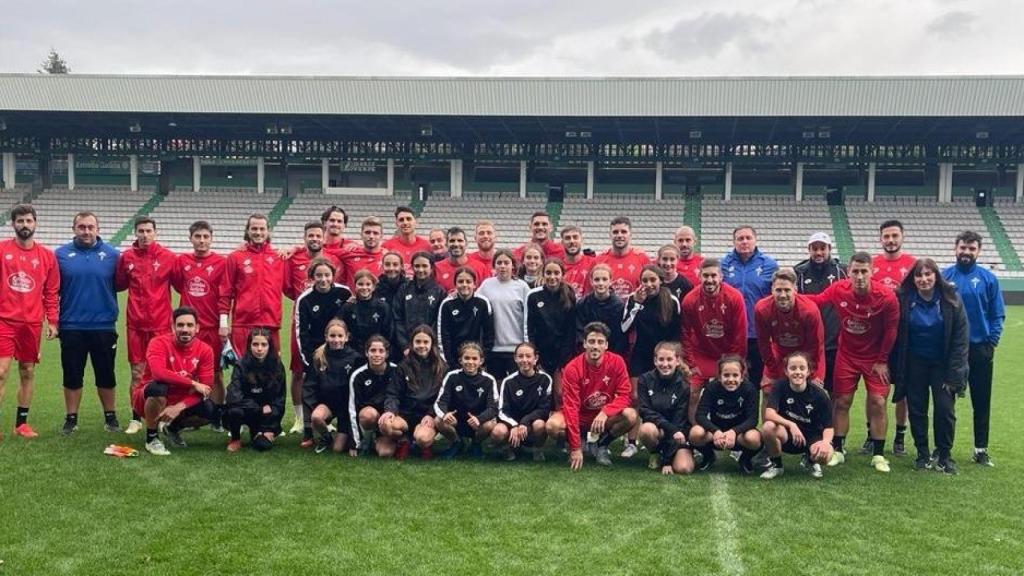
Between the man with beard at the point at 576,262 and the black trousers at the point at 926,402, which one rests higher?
Result: the man with beard at the point at 576,262

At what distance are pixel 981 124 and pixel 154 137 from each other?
30.5 meters

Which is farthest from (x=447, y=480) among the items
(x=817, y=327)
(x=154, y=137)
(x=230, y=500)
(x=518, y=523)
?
(x=154, y=137)

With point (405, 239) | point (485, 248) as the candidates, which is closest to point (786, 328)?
point (485, 248)

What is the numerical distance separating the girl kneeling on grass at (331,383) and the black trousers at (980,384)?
180 inches

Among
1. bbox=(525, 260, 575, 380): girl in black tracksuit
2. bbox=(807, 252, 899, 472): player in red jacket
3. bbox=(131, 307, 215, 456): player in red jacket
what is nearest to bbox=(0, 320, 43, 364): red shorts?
bbox=(131, 307, 215, 456): player in red jacket

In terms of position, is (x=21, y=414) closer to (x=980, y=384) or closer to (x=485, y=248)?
(x=485, y=248)

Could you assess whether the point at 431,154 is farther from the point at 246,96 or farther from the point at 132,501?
the point at 132,501

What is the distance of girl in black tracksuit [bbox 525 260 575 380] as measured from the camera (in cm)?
630

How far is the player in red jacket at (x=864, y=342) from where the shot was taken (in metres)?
5.95

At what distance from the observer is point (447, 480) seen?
543 centimetres

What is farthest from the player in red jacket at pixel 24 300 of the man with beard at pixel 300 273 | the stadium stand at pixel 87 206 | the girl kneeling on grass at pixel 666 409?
the stadium stand at pixel 87 206

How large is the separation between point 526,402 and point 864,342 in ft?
8.33

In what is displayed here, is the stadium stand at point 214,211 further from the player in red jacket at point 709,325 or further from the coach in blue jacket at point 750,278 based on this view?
the player in red jacket at point 709,325

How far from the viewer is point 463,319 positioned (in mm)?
6391
